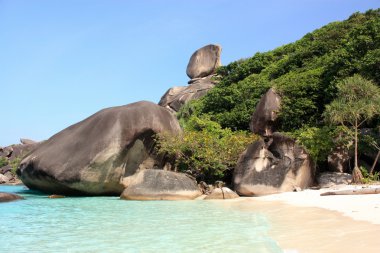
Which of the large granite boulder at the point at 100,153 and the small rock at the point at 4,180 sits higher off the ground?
the large granite boulder at the point at 100,153

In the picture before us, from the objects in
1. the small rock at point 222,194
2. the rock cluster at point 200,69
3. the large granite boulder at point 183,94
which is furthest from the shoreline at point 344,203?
the rock cluster at point 200,69

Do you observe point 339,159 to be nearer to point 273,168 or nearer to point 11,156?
point 273,168

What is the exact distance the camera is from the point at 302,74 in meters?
18.1

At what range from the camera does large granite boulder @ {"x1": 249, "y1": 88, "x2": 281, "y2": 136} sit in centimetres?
1650

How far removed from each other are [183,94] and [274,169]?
19.3m

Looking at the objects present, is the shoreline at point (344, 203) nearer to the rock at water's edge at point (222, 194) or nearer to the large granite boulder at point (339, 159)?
the rock at water's edge at point (222, 194)

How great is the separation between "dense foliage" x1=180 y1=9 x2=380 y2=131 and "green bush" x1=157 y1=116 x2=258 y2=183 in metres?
3.11

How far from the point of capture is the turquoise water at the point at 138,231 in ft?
16.0

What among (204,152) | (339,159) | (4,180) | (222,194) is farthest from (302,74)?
(4,180)

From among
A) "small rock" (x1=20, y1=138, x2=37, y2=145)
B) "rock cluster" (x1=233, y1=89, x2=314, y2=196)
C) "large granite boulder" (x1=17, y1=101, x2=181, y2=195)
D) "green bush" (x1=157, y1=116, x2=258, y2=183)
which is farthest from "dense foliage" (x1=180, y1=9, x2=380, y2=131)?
"small rock" (x1=20, y1=138, x2=37, y2=145)

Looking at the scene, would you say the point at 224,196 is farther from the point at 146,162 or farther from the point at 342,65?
the point at 342,65

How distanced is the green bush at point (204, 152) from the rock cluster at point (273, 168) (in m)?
0.94

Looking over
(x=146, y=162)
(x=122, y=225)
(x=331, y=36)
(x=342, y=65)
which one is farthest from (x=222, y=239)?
(x=331, y=36)

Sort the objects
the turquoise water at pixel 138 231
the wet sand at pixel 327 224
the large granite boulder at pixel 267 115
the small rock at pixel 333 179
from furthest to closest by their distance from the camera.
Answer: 1. the large granite boulder at pixel 267 115
2. the small rock at pixel 333 179
3. the turquoise water at pixel 138 231
4. the wet sand at pixel 327 224
